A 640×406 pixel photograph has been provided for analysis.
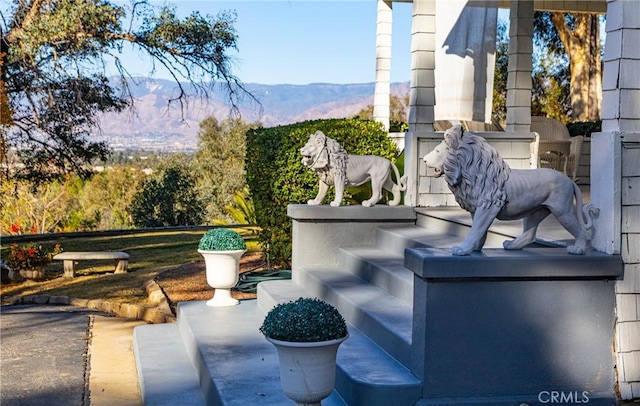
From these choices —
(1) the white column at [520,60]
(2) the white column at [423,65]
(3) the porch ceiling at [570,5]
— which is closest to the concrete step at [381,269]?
(2) the white column at [423,65]

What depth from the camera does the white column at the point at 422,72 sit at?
25.3 feet

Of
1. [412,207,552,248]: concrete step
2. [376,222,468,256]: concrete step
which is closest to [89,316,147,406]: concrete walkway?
[376,222,468,256]: concrete step

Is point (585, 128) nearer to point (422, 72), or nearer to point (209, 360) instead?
point (422, 72)

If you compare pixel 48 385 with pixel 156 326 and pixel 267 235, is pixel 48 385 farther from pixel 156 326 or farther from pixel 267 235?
pixel 267 235

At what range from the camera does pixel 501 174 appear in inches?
171

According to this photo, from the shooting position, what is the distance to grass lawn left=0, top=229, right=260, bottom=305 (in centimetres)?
977

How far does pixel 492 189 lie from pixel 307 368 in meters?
1.45

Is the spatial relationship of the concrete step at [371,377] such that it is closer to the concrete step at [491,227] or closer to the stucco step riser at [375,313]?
the stucco step riser at [375,313]

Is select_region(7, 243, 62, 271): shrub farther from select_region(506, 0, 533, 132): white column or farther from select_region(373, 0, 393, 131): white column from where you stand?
select_region(506, 0, 533, 132): white column

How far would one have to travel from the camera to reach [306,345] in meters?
3.67

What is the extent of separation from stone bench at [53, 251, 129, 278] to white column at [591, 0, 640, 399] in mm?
8097

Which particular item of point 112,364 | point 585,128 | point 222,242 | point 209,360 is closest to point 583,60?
point 585,128

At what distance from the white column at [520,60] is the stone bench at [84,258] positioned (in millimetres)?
5915

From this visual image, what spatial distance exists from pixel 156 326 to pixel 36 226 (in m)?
14.2
